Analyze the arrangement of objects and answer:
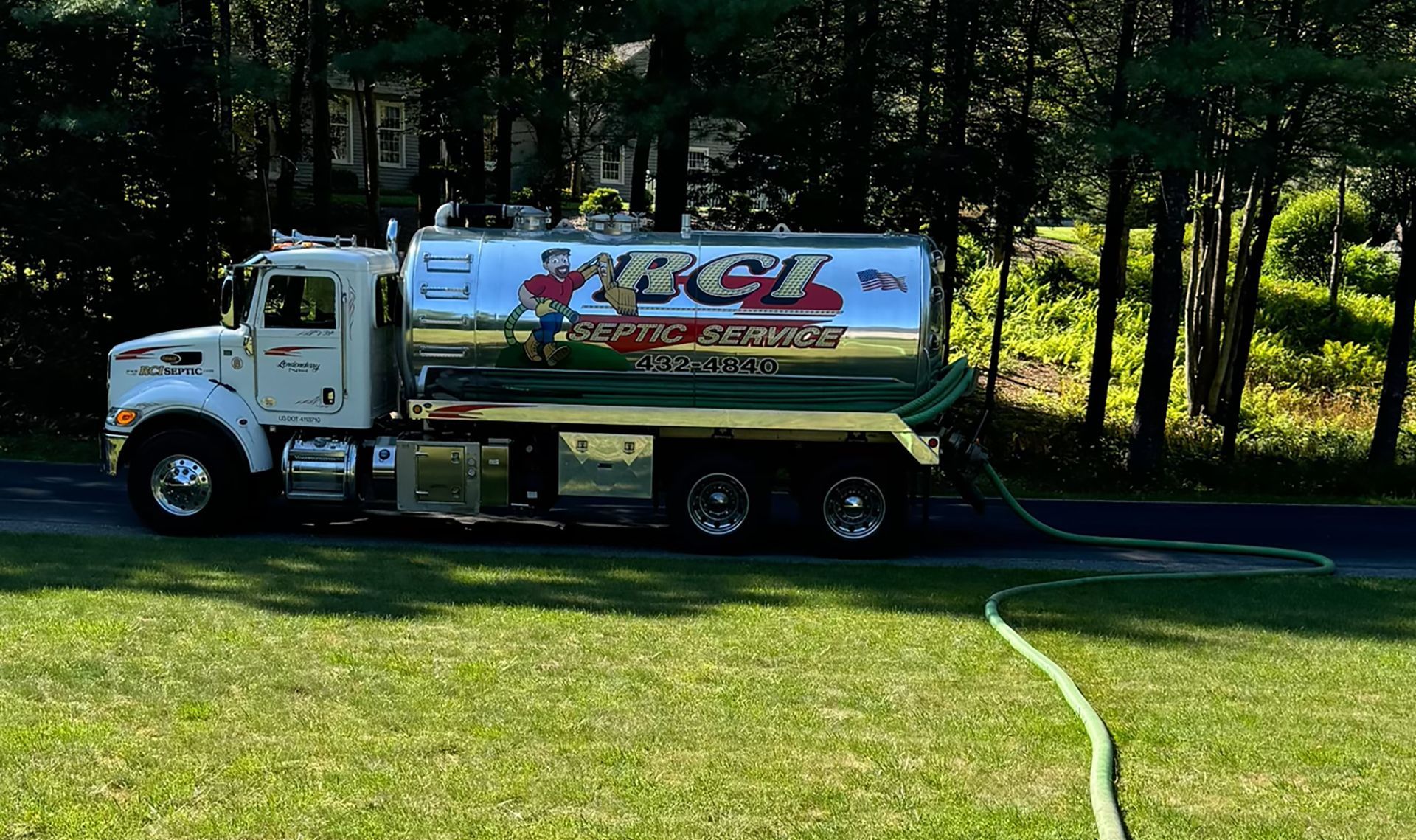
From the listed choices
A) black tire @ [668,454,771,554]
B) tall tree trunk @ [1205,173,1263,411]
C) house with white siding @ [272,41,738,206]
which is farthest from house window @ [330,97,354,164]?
black tire @ [668,454,771,554]

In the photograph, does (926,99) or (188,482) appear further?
(926,99)

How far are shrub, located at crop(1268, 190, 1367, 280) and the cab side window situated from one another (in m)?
37.0

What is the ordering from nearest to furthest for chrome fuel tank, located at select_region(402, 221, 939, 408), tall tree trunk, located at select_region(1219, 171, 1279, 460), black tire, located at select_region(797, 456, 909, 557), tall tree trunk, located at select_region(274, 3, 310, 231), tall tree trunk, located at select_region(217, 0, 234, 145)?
chrome fuel tank, located at select_region(402, 221, 939, 408) → black tire, located at select_region(797, 456, 909, 557) → tall tree trunk, located at select_region(217, 0, 234, 145) → tall tree trunk, located at select_region(1219, 171, 1279, 460) → tall tree trunk, located at select_region(274, 3, 310, 231)

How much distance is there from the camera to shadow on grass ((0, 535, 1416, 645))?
1127 centimetres

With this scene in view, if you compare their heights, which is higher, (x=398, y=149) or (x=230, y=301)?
(x=398, y=149)

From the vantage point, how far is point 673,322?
1443cm

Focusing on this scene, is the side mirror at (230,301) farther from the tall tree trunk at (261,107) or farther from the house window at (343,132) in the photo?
the house window at (343,132)

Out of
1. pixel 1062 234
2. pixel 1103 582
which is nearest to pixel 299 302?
pixel 1103 582

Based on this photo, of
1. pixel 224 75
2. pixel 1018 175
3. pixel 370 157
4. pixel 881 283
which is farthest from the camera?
pixel 370 157

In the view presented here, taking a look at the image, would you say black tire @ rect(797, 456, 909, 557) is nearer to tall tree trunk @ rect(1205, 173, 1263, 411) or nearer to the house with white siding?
the house with white siding

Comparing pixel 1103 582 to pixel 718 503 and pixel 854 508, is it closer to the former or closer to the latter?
pixel 854 508

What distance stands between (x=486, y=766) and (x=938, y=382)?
8762mm

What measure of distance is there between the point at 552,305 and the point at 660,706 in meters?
6.98

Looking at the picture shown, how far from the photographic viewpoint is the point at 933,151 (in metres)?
23.5
